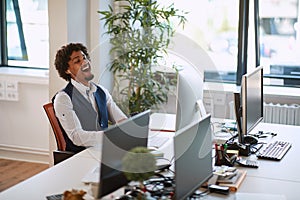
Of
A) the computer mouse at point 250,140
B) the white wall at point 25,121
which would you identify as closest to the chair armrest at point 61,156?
the computer mouse at point 250,140

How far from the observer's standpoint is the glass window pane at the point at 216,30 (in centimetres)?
521

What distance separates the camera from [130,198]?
228cm

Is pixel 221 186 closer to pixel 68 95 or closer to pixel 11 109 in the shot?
pixel 68 95

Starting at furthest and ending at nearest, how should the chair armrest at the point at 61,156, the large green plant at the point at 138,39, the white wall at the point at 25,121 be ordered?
the white wall at the point at 25,121 → the large green plant at the point at 138,39 → the chair armrest at the point at 61,156

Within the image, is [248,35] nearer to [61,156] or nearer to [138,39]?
[138,39]

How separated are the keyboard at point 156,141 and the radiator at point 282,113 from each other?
154 cm

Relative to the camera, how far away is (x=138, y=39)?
4.81 meters

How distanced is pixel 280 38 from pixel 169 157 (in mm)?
2555

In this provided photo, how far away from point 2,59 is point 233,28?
238 cm

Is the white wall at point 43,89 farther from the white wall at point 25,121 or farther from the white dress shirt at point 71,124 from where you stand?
the white dress shirt at point 71,124

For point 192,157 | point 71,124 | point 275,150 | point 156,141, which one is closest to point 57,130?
point 71,124

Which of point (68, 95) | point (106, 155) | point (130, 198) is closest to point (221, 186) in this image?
point (130, 198)

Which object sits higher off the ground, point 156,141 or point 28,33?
point 28,33

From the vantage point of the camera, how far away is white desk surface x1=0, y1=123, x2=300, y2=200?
2449 millimetres
